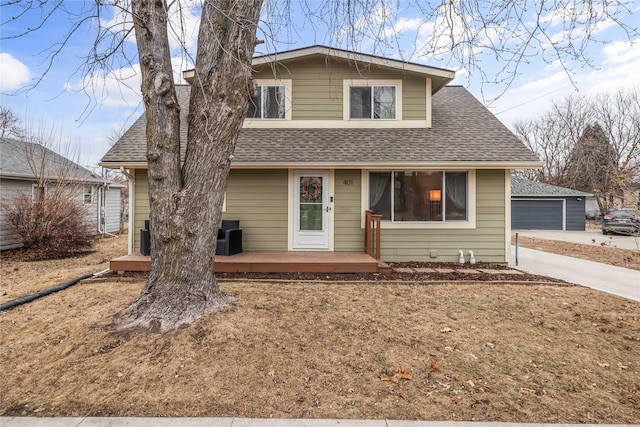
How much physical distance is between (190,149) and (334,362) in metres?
2.76

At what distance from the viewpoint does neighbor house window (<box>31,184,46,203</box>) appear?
9.89m

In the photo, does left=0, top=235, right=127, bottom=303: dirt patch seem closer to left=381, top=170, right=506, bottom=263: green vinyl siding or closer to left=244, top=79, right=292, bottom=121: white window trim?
left=244, top=79, right=292, bottom=121: white window trim

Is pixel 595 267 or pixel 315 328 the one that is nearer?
pixel 315 328

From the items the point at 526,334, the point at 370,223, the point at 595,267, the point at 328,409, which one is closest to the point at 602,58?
the point at 526,334

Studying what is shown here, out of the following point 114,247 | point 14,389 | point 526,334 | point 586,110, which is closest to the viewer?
point 14,389

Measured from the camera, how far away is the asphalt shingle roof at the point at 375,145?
7008mm

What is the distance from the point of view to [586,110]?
27656 mm

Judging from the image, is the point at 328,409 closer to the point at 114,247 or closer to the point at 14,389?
the point at 14,389

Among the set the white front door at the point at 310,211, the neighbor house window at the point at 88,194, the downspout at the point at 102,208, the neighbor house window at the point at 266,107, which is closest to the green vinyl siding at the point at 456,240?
the white front door at the point at 310,211

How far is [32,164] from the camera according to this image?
35.2 feet

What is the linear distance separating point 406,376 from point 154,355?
2.32m

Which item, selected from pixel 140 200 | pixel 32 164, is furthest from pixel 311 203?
pixel 32 164

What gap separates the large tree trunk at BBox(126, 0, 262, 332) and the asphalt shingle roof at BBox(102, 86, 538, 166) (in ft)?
10.7

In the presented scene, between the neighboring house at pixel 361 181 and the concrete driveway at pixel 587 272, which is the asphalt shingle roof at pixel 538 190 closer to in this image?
the concrete driveway at pixel 587 272
